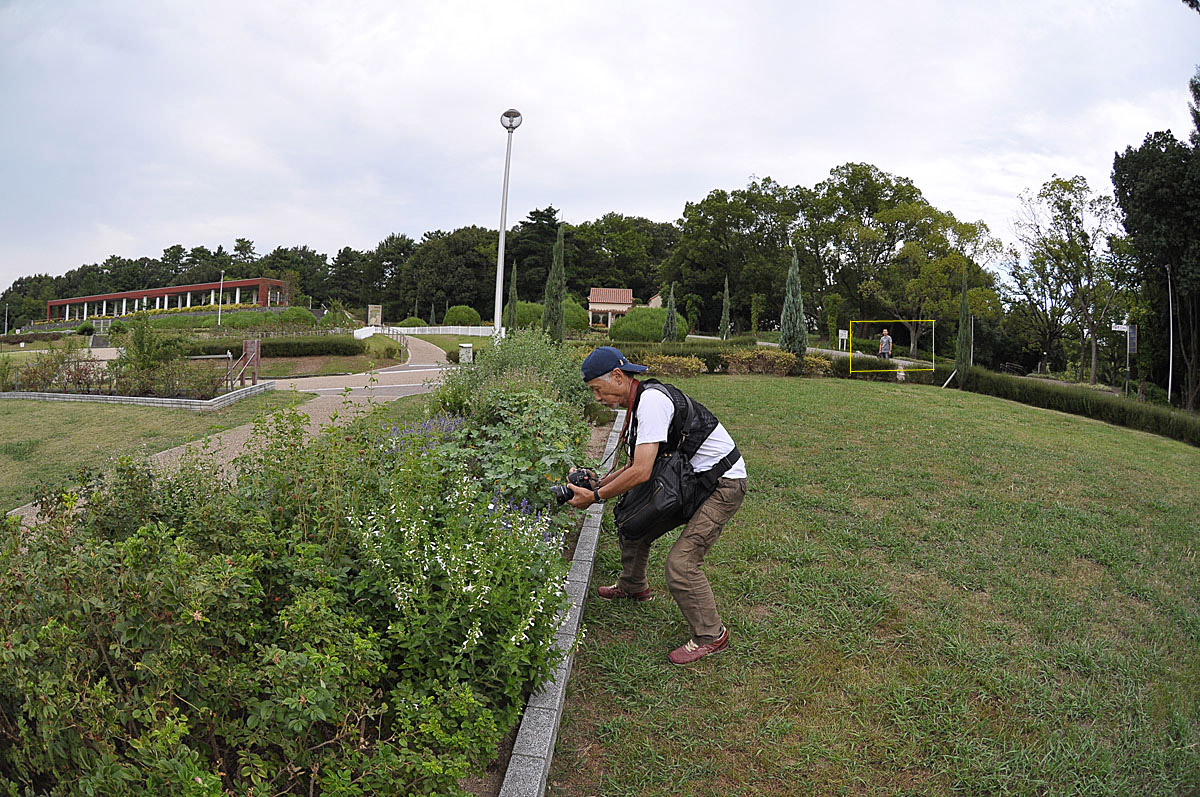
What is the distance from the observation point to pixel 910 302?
35.1 meters

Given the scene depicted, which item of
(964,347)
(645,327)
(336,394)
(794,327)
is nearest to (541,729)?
(336,394)

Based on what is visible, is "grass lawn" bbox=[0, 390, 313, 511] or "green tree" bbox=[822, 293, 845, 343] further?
"green tree" bbox=[822, 293, 845, 343]

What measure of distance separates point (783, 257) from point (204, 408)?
125 feet

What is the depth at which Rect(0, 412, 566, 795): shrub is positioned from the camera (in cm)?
174

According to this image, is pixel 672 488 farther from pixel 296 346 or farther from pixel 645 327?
pixel 645 327

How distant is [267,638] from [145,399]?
12.6 m

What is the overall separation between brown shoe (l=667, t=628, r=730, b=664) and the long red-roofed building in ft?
205

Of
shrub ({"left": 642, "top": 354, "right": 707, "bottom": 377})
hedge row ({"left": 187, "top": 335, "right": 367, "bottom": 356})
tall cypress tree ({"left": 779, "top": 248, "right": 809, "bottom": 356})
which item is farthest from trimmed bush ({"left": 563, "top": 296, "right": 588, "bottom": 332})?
shrub ({"left": 642, "top": 354, "right": 707, "bottom": 377})

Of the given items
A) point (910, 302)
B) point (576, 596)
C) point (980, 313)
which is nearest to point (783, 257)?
point (910, 302)

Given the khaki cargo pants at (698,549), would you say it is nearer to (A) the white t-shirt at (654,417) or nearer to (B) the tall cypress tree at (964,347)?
(A) the white t-shirt at (654,417)

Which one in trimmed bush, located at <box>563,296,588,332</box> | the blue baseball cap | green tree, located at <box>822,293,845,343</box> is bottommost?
the blue baseball cap

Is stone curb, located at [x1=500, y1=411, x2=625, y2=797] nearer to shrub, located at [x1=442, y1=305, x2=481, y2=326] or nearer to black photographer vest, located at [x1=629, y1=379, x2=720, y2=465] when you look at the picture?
black photographer vest, located at [x1=629, y1=379, x2=720, y2=465]

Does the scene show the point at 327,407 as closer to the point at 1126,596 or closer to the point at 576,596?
the point at 576,596

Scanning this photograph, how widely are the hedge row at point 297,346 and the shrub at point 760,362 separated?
42.3 ft
